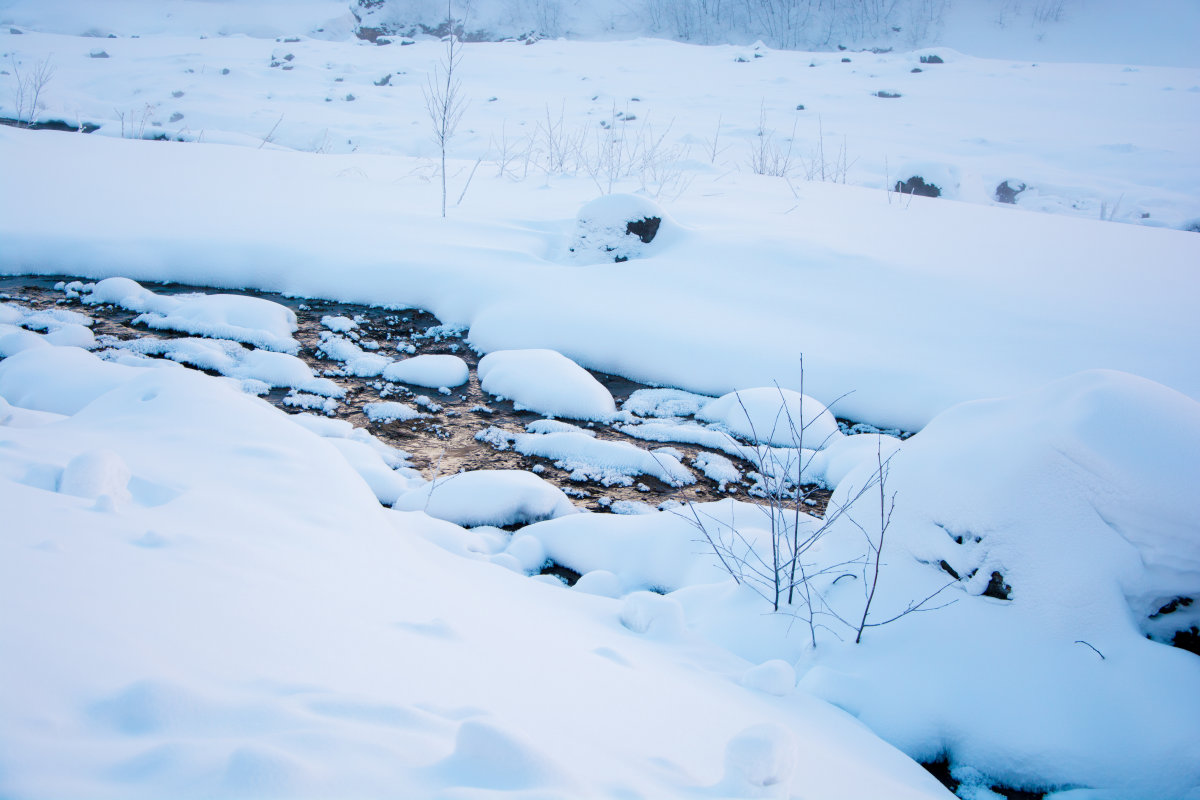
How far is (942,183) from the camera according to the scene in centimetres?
858

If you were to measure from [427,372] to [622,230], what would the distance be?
217 cm

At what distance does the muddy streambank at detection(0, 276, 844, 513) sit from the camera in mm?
3281

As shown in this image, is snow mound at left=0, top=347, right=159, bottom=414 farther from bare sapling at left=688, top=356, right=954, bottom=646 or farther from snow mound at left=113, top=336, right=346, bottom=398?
bare sapling at left=688, top=356, right=954, bottom=646

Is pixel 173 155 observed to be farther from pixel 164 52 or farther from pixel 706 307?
pixel 164 52

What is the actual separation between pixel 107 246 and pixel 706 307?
4.46 m

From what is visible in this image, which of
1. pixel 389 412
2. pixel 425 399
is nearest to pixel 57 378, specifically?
pixel 389 412

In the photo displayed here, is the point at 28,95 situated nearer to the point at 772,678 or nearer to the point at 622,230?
the point at 622,230

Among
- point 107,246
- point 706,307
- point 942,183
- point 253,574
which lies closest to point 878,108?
point 942,183

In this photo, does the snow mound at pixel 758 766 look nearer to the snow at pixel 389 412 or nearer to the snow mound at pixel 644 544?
the snow mound at pixel 644 544

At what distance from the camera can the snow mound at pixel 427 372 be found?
4090 mm

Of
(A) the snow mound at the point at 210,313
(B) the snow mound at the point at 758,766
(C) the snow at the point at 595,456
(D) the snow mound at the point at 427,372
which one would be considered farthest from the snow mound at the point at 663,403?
(B) the snow mound at the point at 758,766

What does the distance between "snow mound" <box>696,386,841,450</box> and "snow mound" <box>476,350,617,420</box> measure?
0.61m

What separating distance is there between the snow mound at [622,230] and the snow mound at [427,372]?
170 cm

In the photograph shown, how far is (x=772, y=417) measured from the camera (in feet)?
12.0
